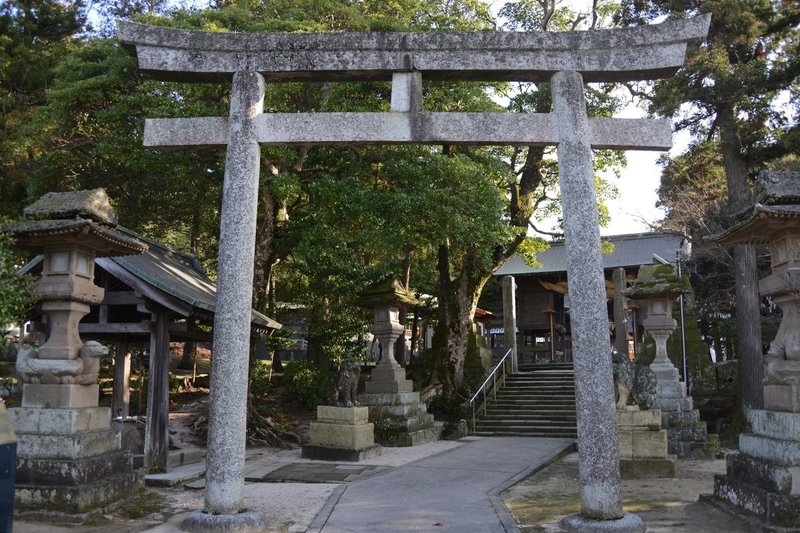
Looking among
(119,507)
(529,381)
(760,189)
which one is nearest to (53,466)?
(119,507)

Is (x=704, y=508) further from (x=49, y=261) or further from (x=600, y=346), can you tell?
(x=49, y=261)

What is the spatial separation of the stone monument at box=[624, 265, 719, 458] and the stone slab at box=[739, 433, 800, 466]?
209 inches

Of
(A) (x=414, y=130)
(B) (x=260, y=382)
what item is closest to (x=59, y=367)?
(A) (x=414, y=130)

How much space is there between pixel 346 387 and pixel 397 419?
2.40 metres

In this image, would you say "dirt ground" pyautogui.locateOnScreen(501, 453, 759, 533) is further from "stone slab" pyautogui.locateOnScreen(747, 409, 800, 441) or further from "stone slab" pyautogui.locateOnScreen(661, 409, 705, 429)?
"stone slab" pyautogui.locateOnScreen(661, 409, 705, 429)

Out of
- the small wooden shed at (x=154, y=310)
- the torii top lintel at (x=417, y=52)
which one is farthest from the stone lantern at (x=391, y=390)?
the torii top lintel at (x=417, y=52)

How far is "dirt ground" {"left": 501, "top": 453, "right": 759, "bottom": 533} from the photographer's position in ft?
21.1

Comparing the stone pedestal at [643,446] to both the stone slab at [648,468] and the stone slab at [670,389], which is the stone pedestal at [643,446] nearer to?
the stone slab at [648,468]

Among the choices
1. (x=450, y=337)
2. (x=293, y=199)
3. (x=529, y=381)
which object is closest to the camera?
(x=293, y=199)

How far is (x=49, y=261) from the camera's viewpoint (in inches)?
303

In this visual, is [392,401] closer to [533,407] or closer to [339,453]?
[339,453]

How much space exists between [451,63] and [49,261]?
18.3 ft

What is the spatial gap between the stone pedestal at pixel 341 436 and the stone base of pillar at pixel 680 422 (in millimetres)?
5921

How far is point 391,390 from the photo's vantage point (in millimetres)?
14219
